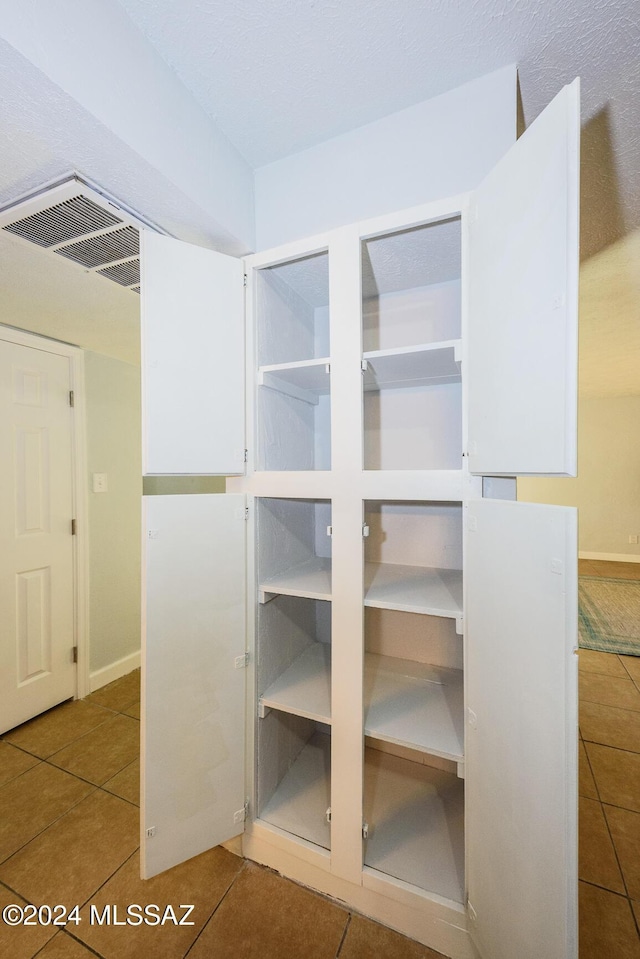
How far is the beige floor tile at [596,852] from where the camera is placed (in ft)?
4.42

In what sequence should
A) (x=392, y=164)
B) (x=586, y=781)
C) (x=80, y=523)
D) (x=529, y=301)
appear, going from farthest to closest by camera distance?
(x=80, y=523) → (x=586, y=781) → (x=392, y=164) → (x=529, y=301)

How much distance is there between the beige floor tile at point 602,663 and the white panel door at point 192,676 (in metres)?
2.69

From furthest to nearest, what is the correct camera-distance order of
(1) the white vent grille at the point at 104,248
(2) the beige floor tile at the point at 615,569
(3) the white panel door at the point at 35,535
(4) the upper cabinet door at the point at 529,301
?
(2) the beige floor tile at the point at 615,569 < (3) the white panel door at the point at 35,535 < (1) the white vent grille at the point at 104,248 < (4) the upper cabinet door at the point at 529,301

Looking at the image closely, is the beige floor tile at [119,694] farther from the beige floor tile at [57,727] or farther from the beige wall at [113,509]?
the beige wall at [113,509]

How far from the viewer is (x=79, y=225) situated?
49.2 inches

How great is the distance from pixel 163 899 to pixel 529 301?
6.75ft

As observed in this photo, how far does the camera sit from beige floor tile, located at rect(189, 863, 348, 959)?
1105 millimetres

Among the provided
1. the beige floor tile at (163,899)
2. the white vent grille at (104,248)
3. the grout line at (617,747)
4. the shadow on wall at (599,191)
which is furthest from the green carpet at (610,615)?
the white vent grille at (104,248)

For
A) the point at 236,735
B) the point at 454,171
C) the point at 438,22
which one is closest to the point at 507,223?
the point at 454,171

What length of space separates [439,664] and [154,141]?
2009 millimetres

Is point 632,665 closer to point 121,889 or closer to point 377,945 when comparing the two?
point 377,945

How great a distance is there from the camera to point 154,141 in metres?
1.03

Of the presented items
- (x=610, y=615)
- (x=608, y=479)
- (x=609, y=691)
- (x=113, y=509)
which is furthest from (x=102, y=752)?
(x=608, y=479)

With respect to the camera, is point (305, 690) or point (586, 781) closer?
point (305, 690)
